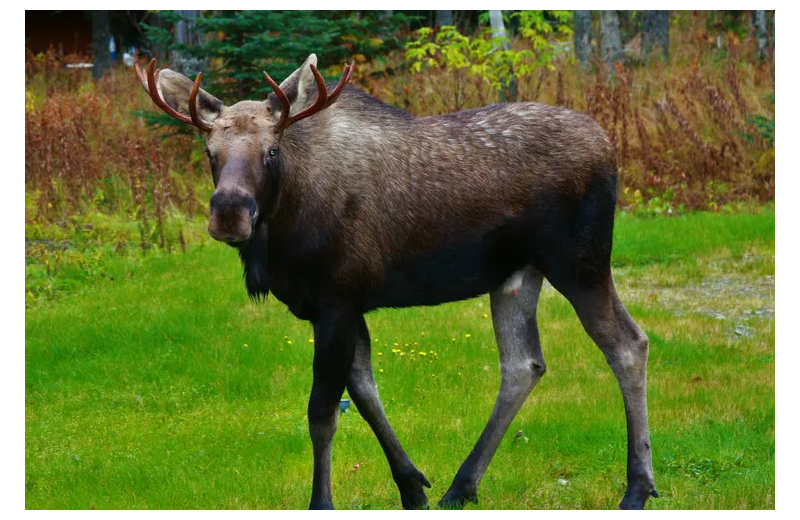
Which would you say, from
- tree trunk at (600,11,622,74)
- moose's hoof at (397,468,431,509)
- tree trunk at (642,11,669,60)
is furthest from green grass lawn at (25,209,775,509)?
tree trunk at (642,11,669,60)

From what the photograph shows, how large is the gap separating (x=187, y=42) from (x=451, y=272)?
11.5 m

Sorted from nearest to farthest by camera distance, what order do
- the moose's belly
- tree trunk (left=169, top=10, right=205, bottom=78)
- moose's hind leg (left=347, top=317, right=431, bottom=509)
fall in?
1. the moose's belly
2. moose's hind leg (left=347, top=317, right=431, bottom=509)
3. tree trunk (left=169, top=10, right=205, bottom=78)

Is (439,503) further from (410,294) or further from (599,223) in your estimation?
(599,223)

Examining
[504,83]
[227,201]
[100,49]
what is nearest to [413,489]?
[227,201]

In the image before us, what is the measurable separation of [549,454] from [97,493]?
2.94 m

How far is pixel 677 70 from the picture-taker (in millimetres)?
18438

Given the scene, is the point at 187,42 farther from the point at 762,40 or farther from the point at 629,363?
the point at 629,363

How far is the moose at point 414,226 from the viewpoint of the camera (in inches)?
221

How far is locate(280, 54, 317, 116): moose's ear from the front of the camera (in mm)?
5586

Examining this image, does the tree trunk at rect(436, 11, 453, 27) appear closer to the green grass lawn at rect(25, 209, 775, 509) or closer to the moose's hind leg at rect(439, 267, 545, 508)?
the green grass lawn at rect(25, 209, 775, 509)

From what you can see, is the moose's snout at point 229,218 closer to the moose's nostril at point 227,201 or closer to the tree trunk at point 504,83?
the moose's nostril at point 227,201

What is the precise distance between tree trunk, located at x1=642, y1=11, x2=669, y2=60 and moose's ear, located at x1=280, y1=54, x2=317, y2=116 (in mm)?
16030

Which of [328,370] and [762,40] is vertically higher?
[762,40]

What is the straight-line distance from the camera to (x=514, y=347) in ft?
21.0
